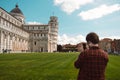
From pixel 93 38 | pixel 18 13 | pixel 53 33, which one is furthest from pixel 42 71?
pixel 53 33

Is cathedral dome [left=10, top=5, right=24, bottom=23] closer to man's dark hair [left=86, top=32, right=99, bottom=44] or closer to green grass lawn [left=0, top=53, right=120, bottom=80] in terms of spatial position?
green grass lawn [left=0, top=53, right=120, bottom=80]

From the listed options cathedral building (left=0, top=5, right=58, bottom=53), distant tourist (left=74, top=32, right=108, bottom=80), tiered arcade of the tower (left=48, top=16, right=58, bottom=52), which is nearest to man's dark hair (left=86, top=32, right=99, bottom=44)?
distant tourist (left=74, top=32, right=108, bottom=80)

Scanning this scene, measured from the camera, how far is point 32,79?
1233cm

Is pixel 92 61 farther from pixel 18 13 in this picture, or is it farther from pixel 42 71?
pixel 18 13

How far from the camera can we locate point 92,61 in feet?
17.3

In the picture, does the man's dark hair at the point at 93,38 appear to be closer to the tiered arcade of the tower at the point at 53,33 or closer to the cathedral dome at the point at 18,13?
the cathedral dome at the point at 18,13

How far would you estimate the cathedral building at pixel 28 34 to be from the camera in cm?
9792

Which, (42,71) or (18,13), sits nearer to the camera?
(42,71)

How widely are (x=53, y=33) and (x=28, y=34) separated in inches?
920

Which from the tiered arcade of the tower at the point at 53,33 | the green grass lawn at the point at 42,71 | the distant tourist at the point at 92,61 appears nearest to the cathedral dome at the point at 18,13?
the tiered arcade of the tower at the point at 53,33

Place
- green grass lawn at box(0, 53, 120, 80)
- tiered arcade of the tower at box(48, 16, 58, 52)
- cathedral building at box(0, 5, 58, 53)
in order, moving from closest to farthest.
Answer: green grass lawn at box(0, 53, 120, 80), cathedral building at box(0, 5, 58, 53), tiered arcade of the tower at box(48, 16, 58, 52)

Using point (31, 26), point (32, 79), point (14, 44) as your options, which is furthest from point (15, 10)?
point (32, 79)

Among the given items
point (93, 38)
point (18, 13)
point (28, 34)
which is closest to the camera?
point (93, 38)

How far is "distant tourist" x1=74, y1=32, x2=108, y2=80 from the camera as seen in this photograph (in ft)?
17.2
